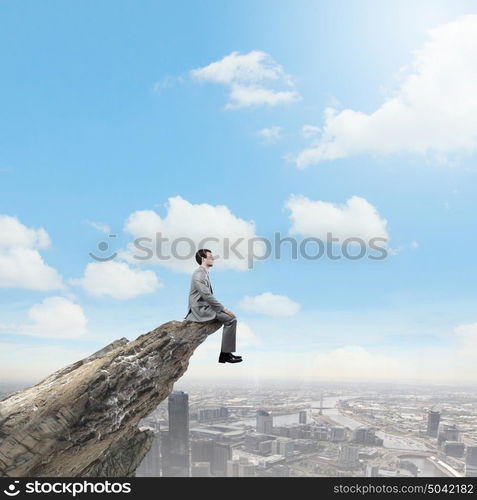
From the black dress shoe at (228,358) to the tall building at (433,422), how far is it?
42095 millimetres

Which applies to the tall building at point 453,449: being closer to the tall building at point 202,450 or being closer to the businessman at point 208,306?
the tall building at point 202,450

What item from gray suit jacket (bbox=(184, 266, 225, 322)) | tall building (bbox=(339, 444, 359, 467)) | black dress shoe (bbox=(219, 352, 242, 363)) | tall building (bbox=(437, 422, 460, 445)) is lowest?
tall building (bbox=(339, 444, 359, 467))

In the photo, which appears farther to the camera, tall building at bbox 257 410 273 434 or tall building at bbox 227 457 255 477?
tall building at bbox 257 410 273 434

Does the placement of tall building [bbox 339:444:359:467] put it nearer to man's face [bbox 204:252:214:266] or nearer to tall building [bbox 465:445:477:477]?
tall building [bbox 465:445:477:477]

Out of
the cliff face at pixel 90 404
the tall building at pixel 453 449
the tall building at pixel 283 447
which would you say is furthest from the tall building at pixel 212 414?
the cliff face at pixel 90 404

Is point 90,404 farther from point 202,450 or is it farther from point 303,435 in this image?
point 303,435

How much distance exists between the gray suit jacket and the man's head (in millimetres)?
190

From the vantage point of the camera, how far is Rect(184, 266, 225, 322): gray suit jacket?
11.9 metres

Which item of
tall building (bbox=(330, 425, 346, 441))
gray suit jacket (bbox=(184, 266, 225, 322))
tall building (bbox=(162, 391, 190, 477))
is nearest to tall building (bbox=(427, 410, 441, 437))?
tall building (bbox=(330, 425, 346, 441))

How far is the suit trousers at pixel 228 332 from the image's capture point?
39.3ft

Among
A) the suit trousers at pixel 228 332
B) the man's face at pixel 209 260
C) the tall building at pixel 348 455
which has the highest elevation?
the man's face at pixel 209 260

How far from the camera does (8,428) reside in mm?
11203

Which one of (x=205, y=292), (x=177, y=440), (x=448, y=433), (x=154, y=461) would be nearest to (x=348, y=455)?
(x=448, y=433)
